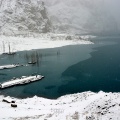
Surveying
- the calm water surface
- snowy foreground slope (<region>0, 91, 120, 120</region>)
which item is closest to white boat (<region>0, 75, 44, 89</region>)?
the calm water surface

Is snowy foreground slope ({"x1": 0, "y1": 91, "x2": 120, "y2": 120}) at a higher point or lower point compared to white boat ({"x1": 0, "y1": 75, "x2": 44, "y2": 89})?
higher

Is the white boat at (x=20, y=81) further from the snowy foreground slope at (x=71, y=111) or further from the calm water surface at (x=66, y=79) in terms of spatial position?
the snowy foreground slope at (x=71, y=111)

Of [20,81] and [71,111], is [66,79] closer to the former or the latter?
[20,81]

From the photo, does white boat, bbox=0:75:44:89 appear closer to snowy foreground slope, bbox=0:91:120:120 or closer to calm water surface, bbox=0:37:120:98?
calm water surface, bbox=0:37:120:98

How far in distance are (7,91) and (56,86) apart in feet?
59.6

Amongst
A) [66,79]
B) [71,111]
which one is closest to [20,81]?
[66,79]

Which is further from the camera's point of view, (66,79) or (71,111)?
(66,79)

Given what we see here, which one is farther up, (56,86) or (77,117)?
(77,117)

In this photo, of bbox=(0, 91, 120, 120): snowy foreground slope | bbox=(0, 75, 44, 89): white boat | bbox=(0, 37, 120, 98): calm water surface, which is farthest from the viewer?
bbox=(0, 75, 44, 89): white boat

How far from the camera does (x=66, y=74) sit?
109 m

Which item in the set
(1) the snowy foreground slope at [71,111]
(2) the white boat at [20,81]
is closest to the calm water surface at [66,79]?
(2) the white boat at [20,81]

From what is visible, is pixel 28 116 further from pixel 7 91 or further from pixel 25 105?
pixel 7 91

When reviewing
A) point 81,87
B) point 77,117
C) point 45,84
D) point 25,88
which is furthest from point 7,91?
point 77,117

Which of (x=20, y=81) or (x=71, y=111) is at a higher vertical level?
(x=71, y=111)
